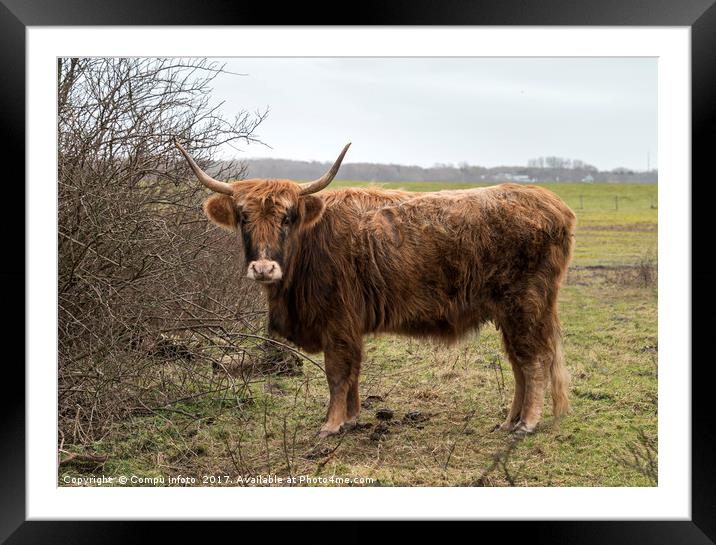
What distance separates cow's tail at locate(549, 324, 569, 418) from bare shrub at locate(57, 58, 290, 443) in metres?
2.24

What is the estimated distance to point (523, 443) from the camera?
5.14 m

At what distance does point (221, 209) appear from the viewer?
5.09 metres

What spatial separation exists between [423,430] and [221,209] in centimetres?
225

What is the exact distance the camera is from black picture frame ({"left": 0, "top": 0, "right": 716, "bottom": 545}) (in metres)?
3.79

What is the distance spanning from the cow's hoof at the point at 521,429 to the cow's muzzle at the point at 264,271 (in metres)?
2.14

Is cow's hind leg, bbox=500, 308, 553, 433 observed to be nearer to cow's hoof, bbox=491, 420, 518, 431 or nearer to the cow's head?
cow's hoof, bbox=491, 420, 518, 431

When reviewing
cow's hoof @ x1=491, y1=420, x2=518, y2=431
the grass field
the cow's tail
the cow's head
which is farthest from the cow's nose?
the cow's tail

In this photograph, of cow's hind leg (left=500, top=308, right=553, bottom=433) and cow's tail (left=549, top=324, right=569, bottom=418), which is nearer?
cow's hind leg (left=500, top=308, right=553, bottom=433)

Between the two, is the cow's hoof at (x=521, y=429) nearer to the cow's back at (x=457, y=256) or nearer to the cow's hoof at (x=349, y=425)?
the cow's back at (x=457, y=256)
